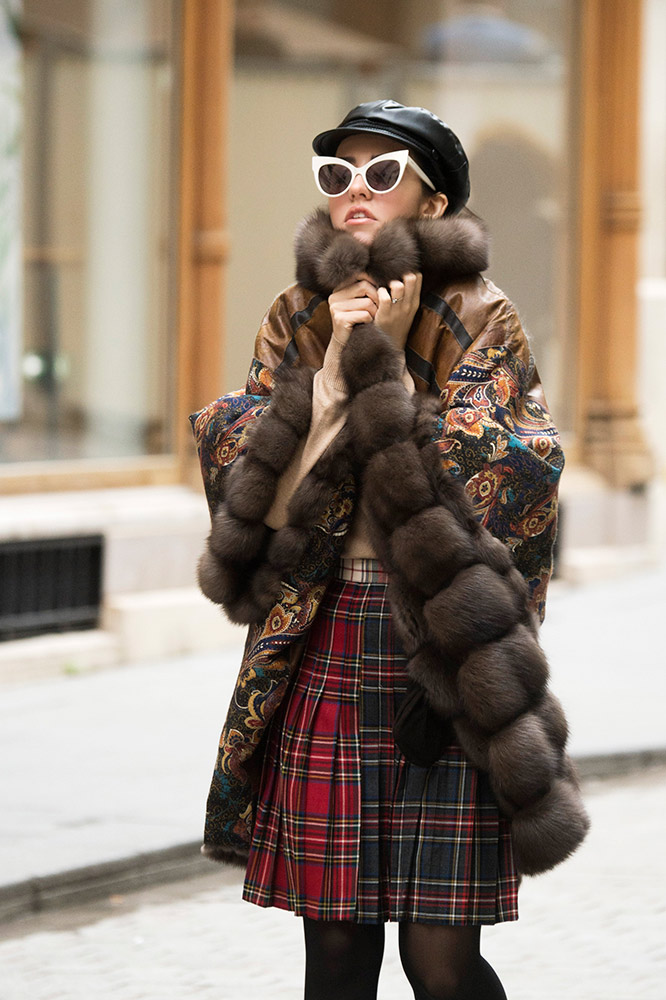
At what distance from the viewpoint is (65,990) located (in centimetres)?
456

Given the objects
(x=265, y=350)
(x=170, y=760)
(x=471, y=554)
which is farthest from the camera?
(x=170, y=760)

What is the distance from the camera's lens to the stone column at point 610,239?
12.3 m

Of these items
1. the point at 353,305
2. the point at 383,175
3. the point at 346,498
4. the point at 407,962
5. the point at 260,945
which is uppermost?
the point at 383,175

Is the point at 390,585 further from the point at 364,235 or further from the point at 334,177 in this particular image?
the point at 334,177

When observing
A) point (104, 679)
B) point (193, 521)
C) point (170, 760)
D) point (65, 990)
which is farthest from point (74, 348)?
point (65, 990)

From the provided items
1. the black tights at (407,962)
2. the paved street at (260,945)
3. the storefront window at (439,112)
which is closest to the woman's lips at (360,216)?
the black tights at (407,962)

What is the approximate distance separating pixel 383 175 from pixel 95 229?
22.1 feet

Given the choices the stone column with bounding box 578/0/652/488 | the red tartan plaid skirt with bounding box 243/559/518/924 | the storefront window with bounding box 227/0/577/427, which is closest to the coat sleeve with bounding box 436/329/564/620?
the red tartan plaid skirt with bounding box 243/559/518/924

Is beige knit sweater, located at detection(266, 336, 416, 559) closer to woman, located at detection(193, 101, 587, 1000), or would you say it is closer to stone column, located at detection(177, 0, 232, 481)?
woman, located at detection(193, 101, 587, 1000)

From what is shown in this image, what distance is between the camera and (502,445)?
2.94m

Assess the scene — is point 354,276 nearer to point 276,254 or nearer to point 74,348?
point 74,348

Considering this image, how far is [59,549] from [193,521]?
2.85ft

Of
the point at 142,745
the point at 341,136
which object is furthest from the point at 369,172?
the point at 142,745

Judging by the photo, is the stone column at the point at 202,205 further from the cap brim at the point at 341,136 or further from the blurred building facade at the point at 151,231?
the cap brim at the point at 341,136
